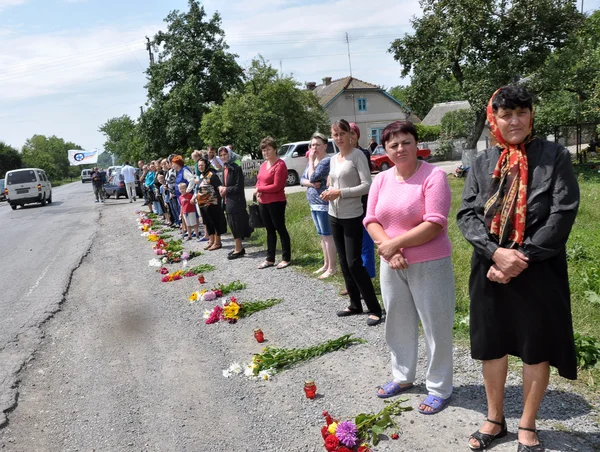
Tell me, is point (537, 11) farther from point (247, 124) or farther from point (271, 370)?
point (271, 370)

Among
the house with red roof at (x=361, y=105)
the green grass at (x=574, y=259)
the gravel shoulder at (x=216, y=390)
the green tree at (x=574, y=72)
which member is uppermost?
the house with red roof at (x=361, y=105)

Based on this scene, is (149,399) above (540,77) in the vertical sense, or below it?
below

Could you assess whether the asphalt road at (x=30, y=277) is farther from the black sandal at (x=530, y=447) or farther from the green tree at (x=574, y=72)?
the green tree at (x=574, y=72)

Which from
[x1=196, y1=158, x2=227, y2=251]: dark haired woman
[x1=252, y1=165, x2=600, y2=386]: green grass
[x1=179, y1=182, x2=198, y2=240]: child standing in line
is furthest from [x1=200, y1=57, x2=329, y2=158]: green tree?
[x1=196, y1=158, x2=227, y2=251]: dark haired woman

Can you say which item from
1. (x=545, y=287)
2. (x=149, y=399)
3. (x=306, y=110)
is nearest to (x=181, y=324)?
(x=149, y=399)

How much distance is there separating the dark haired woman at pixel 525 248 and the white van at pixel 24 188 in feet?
94.4

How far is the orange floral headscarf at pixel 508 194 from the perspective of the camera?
9.12 feet

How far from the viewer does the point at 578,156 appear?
2233cm

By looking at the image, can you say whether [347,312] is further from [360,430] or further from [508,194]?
[508,194]

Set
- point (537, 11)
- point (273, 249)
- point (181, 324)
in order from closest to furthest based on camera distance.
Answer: point (181, 324), point (273, 249), point (537, 11)

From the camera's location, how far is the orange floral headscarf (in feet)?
9.12

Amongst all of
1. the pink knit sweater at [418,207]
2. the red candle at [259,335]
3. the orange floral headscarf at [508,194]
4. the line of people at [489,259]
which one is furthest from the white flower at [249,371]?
the orange floral headscarf at [508,194]

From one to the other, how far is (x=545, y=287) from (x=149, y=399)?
125 inches

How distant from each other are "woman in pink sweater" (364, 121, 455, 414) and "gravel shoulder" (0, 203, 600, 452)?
1.24 feet
